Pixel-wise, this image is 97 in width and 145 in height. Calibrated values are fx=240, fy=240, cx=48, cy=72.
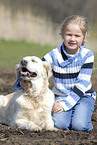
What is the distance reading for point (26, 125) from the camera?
117 inches

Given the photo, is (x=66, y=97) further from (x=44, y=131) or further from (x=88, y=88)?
(x=44, y=131)

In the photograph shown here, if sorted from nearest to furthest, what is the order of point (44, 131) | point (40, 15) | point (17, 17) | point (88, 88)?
point (44, 131), point (88, 88), point (17, 17), point (40, 15)

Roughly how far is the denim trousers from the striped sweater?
0.38 ft

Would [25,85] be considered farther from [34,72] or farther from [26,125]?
[26,125]

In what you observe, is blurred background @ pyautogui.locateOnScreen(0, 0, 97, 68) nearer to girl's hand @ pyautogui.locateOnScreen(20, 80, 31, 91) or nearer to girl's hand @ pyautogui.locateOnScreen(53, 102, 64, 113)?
girl's hand @ pyautogui.locateOnScreen(53, 102, 64, 113)

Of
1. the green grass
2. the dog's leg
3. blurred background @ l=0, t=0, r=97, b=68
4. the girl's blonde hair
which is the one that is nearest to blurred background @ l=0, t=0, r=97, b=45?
blurred background @ l=0, t=0, r=97, b=68

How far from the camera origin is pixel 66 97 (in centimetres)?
340

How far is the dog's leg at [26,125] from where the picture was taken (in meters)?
2.96

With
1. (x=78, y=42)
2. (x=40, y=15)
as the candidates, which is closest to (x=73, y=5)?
(x=40, y=15)

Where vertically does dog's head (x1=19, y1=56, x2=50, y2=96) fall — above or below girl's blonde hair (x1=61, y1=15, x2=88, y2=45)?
below

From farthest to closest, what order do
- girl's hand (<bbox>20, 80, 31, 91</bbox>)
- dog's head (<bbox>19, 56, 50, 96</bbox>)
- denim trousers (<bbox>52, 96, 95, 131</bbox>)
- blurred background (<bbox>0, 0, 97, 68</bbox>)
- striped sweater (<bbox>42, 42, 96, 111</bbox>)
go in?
blurred background (<bbox>0, 0, 97, 68</bbox>), striped sweater (<bbox>42, 42, 96, 111</bbox>), denim trousers (<bbox>52, 96, 95, 131</bbox>), girl's hand (<bbox>20, 80, 31, 91</bbox>), dog's head (<bbox>19, 56, 50, 96</bbox>)

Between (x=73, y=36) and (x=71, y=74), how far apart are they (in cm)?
54

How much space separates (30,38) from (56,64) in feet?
53.8

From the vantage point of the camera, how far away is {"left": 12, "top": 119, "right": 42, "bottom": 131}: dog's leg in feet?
9.70
